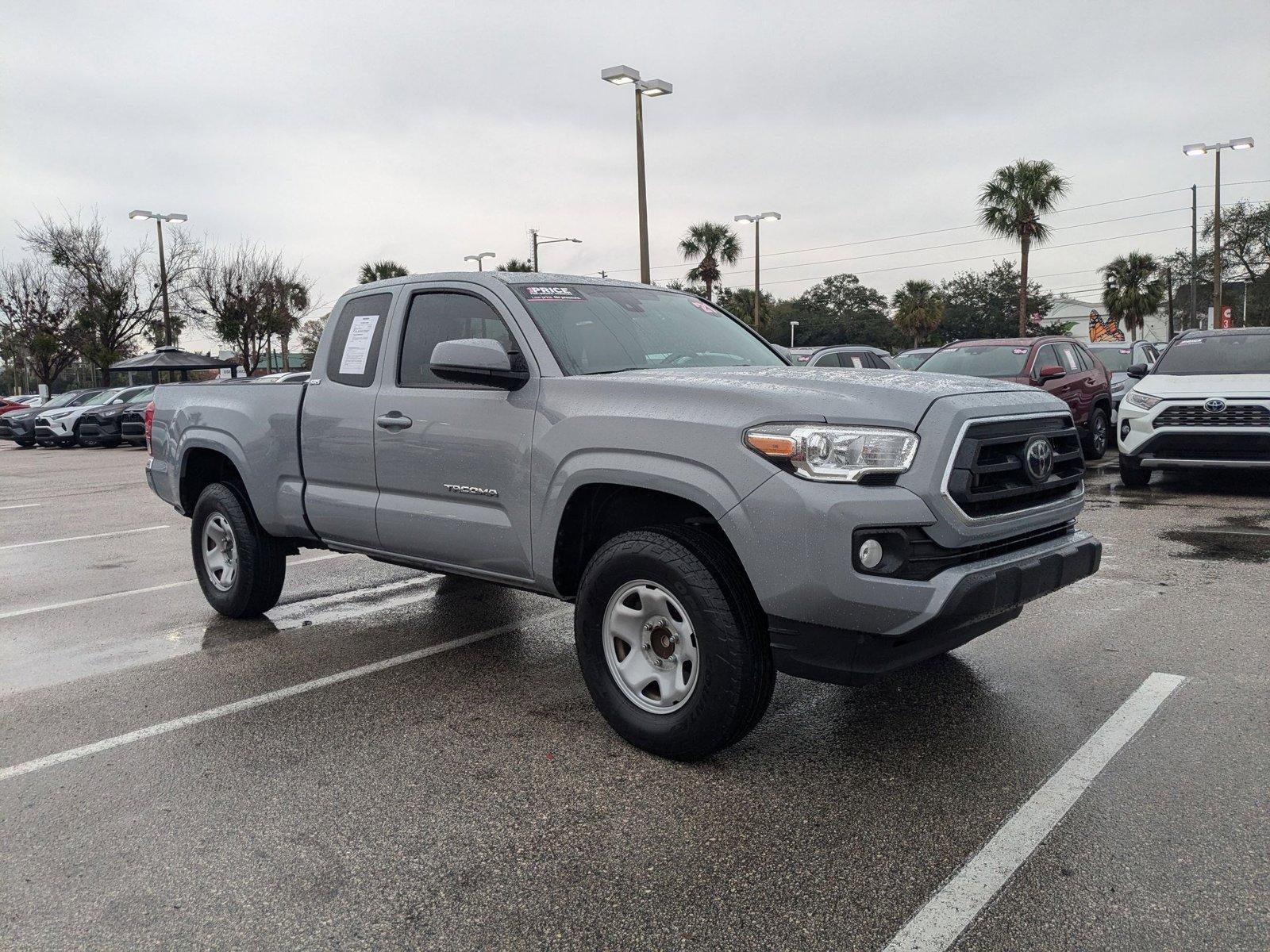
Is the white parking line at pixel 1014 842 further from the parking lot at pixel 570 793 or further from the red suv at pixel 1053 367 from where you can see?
the red suv at pixel 1053 367

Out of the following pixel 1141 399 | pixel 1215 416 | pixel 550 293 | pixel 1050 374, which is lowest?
pixel 1215 416

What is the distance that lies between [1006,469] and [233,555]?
4447 mm

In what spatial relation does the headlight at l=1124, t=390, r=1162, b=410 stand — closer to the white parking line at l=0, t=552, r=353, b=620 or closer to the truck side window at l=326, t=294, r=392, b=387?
the white parking line at l=0, t=552, r=353, b=620

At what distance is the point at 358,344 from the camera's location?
16.8 feet

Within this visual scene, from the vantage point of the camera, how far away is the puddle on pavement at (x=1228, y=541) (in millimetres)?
7043

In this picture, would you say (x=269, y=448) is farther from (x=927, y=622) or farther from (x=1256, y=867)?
(x=1256, y=867)

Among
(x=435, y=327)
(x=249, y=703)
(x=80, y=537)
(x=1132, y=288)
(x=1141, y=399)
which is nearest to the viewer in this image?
(x=249, y=703)

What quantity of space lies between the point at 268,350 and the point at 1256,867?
45063 mm

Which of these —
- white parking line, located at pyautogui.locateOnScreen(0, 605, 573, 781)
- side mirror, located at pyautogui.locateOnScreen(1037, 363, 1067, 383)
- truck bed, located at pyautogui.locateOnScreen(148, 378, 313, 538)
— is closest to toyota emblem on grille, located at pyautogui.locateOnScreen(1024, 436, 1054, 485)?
white parking line, located at pyautogui.locateOnScreen(0, 605, 573, 781)

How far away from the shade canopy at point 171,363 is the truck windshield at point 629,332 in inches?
938

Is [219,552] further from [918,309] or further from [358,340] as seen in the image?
[918,309]

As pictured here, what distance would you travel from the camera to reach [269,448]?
547 centimetres

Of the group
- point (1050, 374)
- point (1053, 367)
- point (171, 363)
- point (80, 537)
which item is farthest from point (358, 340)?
point (171, 363)

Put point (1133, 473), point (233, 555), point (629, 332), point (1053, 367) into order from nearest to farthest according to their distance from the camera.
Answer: point (629, 332) → point (233, 555) → point (1133, 473) → point (1053, 367)
